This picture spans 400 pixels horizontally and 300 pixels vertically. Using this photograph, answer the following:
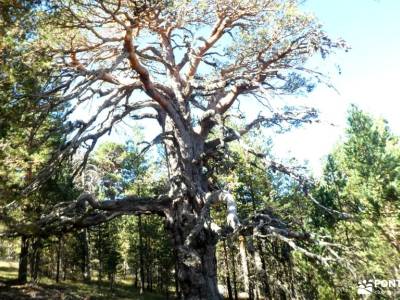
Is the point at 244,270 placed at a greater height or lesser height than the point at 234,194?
lesser

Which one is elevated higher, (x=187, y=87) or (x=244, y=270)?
(x=187, y=87)

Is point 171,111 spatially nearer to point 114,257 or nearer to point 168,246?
point 168,246

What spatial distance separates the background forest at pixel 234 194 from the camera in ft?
21.9

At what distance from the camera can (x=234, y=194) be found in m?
24.9

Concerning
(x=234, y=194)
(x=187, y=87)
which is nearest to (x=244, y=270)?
(x=187, y=87)

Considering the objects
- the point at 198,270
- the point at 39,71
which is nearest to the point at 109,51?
the point at 39,71

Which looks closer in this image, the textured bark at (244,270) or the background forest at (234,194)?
the background forest at (234,194)

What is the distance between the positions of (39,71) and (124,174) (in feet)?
87.4

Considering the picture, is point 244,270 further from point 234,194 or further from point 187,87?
point 234,194

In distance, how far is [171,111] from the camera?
10.8 m

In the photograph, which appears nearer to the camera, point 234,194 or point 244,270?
point 244,270

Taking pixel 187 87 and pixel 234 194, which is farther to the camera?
pixel 234 194

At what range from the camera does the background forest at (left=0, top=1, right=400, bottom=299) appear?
666cm

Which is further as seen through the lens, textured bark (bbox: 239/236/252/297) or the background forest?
textured bark (bbox: 239/236/252/297)
